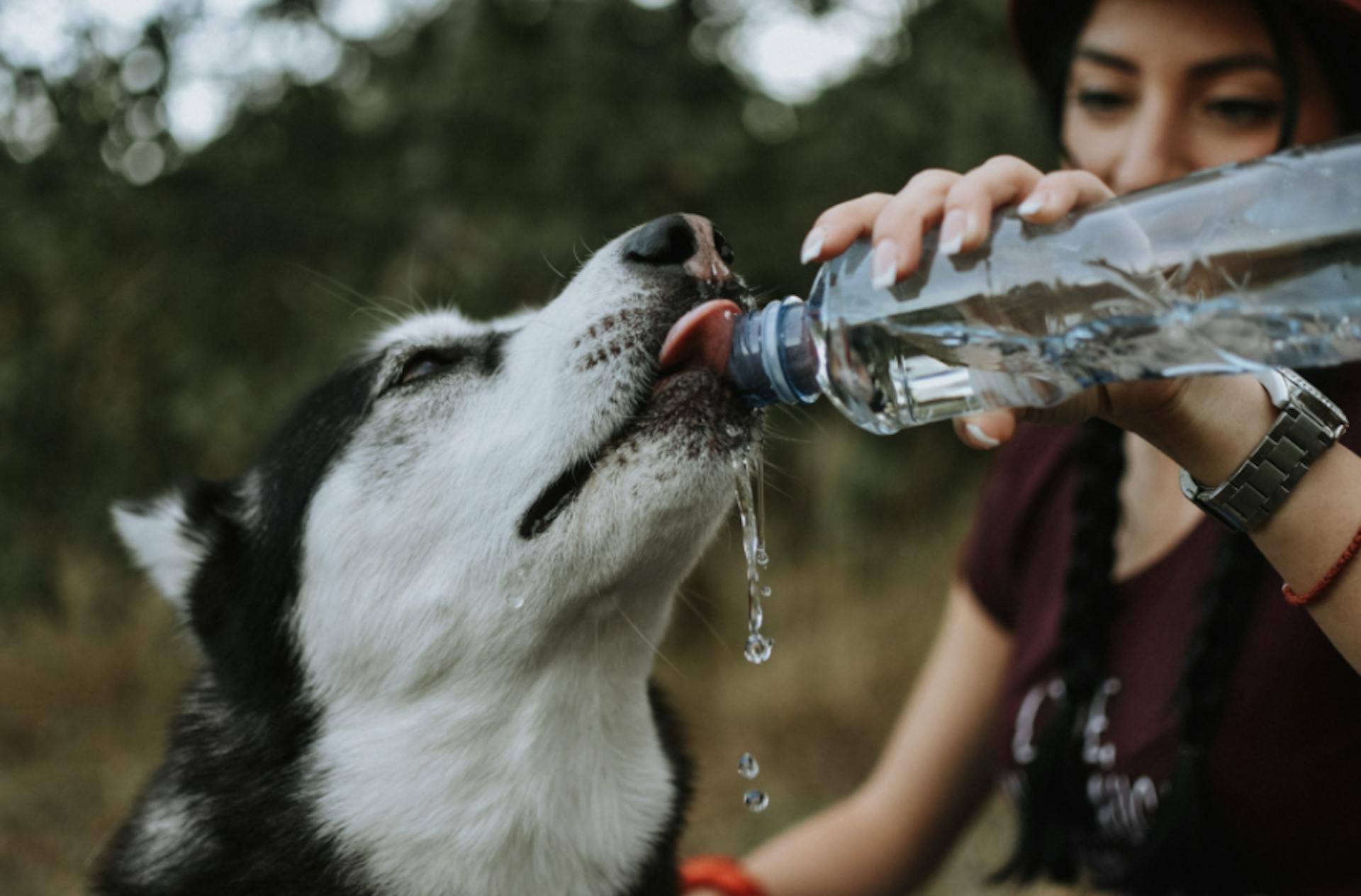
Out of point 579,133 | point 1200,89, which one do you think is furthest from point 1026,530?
point 579,133

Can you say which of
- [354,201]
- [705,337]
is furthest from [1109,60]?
[354,201]

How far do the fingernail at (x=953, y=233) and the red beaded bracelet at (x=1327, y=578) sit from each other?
1.95ft

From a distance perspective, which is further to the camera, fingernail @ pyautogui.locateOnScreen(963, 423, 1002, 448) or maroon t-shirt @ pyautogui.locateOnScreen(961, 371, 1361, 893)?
maroon t-shirt @ pyautogui.locateOnScreen(961, 371, 1361, 893)

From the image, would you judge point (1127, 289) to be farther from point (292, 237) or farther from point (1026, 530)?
point (292, 237)

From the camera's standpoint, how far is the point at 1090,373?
1.37 meters

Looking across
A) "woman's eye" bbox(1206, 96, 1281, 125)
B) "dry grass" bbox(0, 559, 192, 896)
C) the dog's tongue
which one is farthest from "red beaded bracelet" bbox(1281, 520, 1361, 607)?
"dry grass" bbox(0, 559, 192, 896)

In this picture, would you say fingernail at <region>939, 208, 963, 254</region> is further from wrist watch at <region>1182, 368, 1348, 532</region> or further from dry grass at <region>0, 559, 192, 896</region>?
dry grass at <region>0, 559, 192, 896</region>

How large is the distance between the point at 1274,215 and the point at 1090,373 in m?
0.28

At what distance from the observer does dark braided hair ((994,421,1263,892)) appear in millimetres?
A: 2090

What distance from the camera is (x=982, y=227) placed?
1.33m

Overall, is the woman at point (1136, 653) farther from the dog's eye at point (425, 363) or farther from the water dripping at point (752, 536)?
the dog's eye at point (425, 363)

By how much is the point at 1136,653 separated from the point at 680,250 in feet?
4.18

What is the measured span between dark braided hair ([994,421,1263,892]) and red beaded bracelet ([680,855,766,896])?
54 centimetres

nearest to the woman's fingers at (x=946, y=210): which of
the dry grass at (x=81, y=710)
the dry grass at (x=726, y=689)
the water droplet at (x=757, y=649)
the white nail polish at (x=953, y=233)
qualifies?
the white nail polish at (x=953, y=233)
